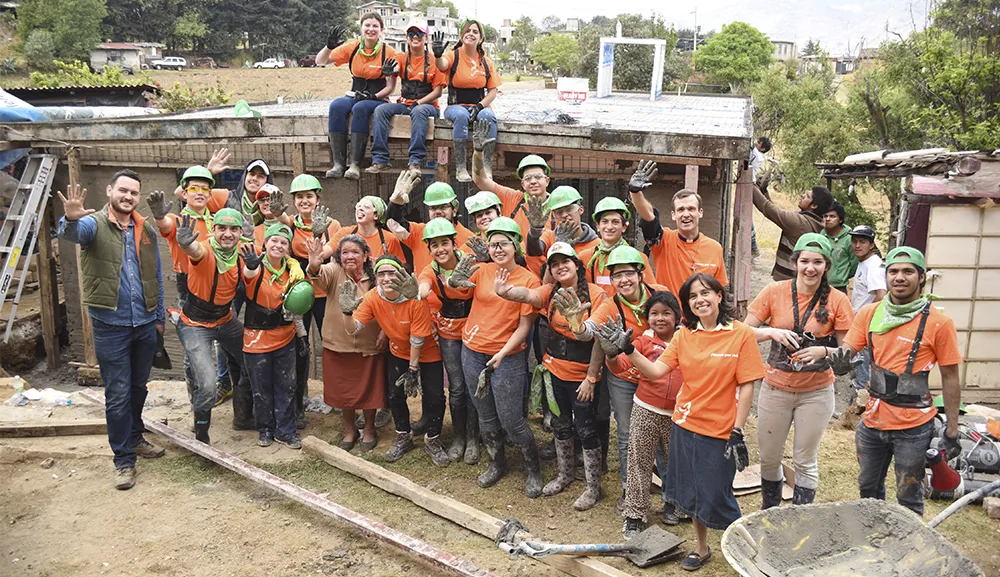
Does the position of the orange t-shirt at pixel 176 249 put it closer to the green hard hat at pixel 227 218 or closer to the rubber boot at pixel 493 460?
the green hard hat at pixel 227 218

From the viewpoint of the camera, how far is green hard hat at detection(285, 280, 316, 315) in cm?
612

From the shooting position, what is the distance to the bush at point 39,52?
46750 mm

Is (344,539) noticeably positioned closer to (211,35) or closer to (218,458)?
(218,458)

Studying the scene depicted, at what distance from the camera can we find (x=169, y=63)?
54.6 meters

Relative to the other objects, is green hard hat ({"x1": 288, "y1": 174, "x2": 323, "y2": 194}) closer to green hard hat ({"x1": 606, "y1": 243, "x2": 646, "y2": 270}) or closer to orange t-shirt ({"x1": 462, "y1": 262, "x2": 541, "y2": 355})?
orange t-shirt ({"x1": 462, "y1": 262, "x2": 541, "y2": 355})

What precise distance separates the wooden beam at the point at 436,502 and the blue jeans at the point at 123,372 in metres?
1.37

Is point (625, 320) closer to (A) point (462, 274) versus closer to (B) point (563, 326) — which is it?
(B) point (563, 326)

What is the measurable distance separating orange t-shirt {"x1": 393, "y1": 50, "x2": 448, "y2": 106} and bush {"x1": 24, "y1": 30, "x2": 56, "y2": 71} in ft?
157

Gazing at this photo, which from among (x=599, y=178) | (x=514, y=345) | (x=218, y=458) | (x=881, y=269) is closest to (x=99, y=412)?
(x=218, y=458)

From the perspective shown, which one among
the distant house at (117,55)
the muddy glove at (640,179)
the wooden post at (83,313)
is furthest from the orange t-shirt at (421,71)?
the distant house at (117,55)

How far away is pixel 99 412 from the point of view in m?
7.51

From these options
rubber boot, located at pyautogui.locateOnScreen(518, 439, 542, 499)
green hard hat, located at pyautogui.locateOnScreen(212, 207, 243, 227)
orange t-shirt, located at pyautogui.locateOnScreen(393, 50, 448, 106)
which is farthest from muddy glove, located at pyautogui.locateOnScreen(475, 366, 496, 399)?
orange t-shirt, located at pyautogui.locateOnScreen(393, 50, 448, 106)

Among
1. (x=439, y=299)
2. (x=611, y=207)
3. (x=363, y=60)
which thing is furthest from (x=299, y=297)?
(x=363, y=60)

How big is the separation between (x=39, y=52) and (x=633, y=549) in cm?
5321
